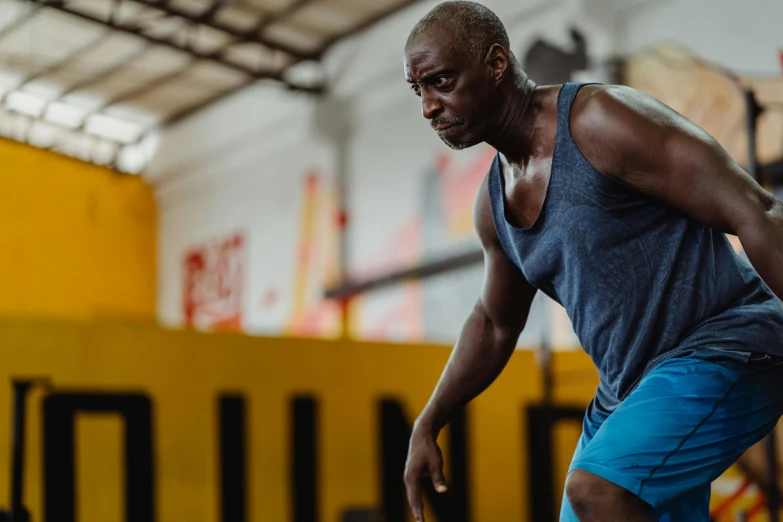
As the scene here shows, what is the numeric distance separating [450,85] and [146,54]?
12252mm

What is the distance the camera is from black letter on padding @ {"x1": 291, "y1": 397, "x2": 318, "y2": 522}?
5.92 m

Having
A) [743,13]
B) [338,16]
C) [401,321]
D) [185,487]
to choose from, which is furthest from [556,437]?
[338,16]

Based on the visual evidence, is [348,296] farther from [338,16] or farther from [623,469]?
[623,469]

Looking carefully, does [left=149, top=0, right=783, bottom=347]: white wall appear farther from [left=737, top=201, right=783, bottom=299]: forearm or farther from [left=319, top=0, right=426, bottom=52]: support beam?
[left=737, top=201, right=783, bottom=299]: forearm

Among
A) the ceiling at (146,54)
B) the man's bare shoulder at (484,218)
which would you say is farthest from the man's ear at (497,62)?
the ceiling at (146,54)

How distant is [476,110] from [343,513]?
452 cm

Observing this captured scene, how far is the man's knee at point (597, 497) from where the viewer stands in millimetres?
1514

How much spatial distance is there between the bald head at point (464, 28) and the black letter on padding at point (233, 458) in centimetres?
426

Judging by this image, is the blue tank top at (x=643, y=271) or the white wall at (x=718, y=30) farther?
the white wall at (x=718, y=30)

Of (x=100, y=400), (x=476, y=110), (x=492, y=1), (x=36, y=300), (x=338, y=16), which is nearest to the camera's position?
(x=476, y=110)

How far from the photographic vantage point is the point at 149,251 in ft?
52.1

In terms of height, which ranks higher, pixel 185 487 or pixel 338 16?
pixel 338 16

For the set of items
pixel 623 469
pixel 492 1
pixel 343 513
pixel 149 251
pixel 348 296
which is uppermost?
pixel 492 1

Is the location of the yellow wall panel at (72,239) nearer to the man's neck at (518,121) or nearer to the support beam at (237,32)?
the support beam at (237,32)
